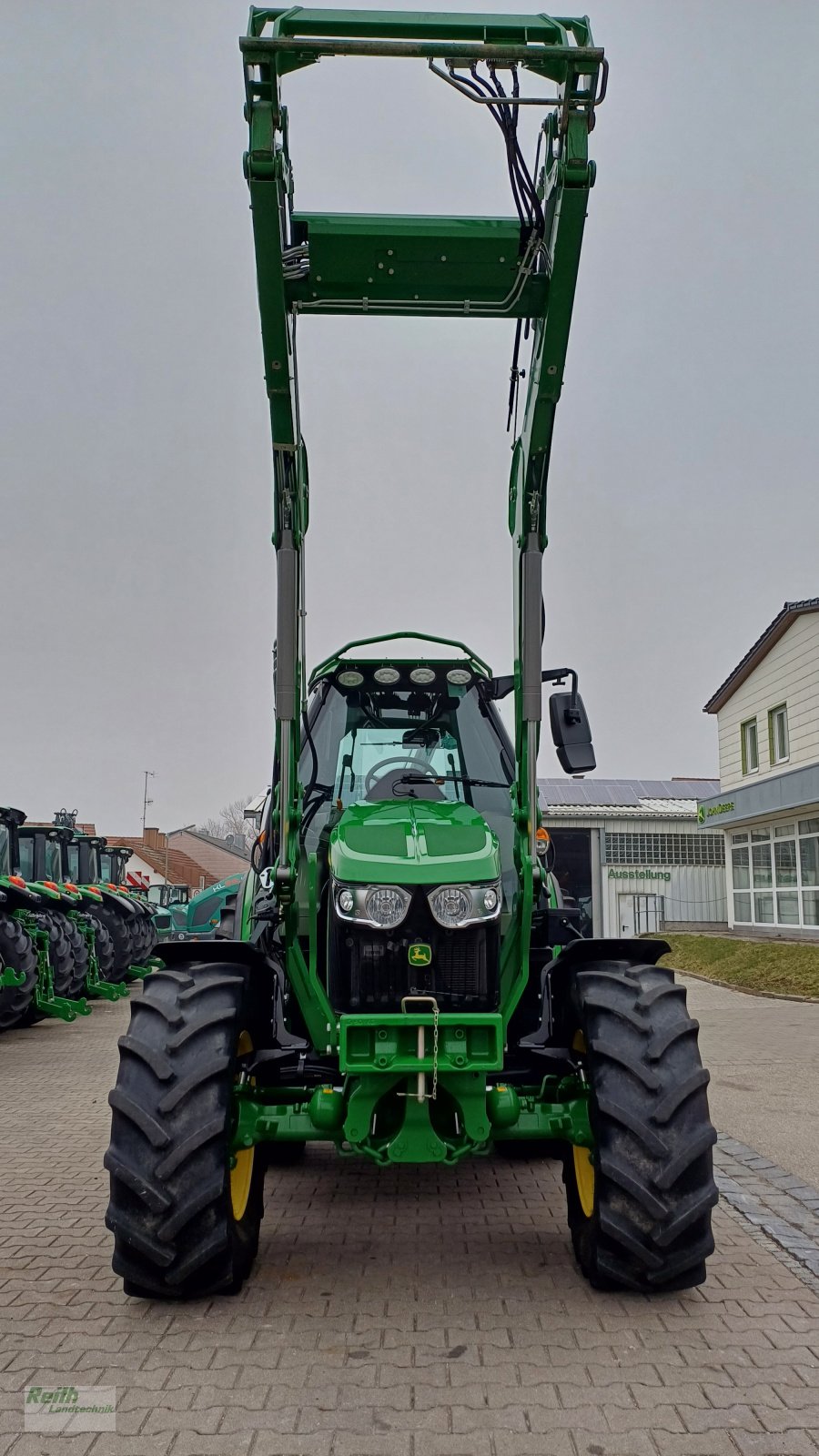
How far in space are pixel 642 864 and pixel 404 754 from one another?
29562mm

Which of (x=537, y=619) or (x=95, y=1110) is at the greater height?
(x=537, y=619)

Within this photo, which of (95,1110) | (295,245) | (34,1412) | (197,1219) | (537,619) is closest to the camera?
(34,1412)

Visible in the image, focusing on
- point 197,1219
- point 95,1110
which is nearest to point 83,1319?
point 197,1219

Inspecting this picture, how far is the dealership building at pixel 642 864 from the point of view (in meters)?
33.5

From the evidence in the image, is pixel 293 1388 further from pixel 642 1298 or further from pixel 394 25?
pixel 394 25

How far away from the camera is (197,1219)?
3.74 m

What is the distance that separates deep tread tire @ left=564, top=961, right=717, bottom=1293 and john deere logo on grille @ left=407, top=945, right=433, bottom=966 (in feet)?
2.01

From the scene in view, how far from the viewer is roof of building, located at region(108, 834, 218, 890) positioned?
58281 mm

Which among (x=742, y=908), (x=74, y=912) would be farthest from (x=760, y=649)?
(x=74, y=912)

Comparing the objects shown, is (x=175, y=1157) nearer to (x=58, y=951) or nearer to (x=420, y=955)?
(x=420, y=955)

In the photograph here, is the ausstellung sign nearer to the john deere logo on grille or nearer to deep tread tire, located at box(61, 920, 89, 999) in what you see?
deep tread tire, located at box(61, 920, 89, 999)

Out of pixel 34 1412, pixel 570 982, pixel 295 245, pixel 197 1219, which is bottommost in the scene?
pixel 34 1412

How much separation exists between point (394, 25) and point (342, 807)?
306 cm

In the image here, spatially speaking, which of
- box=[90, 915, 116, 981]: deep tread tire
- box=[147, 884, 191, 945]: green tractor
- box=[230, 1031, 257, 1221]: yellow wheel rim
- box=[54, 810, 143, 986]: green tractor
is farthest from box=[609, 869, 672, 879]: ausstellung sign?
box=[230, 1031, 257, 1221]: yellow wheel rim
